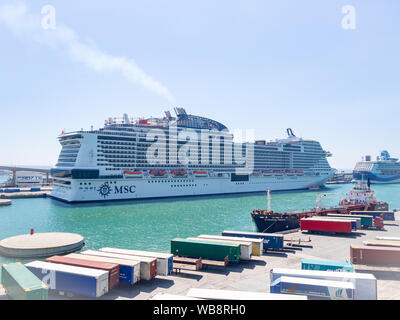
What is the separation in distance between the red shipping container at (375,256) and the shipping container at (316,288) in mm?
7869

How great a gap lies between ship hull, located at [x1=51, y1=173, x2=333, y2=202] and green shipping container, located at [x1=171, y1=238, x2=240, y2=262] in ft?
125

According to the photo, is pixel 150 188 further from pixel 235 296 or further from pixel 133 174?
pixel 235 296

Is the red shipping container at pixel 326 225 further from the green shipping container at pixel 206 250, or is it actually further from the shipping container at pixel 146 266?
the shipping container at pixel 146 266

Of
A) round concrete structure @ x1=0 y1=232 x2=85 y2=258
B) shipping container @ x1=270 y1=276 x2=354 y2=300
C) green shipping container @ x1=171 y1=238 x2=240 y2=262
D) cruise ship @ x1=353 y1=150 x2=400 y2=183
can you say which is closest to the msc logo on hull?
round concrete structure @ x1=0 y1=232 x2=85 y2=258

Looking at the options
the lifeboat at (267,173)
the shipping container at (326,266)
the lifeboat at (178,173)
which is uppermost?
the lifeboat at (178,173)

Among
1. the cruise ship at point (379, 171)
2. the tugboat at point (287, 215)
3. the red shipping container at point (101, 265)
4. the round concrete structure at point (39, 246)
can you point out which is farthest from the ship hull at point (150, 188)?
the cruise ship at point (379, 171)

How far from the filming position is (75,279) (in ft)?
46.0

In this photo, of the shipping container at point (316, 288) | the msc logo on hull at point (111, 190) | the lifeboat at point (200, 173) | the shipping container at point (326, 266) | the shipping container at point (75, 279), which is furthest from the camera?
the lifeboat at point (200, 173)

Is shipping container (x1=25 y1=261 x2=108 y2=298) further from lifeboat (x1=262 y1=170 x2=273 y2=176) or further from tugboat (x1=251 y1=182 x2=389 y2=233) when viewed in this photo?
lifeboat (x1=262 y1=170 x2=273 y2=176)

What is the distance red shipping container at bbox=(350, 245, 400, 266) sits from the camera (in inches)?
755

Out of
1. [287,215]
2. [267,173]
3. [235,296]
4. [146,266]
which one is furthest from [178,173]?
[235,296]

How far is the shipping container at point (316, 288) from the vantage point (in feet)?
40.8

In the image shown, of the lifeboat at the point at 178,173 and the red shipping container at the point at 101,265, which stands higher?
the lifeboat at the point at 178,173

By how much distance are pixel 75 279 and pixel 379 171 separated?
149 meters
